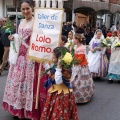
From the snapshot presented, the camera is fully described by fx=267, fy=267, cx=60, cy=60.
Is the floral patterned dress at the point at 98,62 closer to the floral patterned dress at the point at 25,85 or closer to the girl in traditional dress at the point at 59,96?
the floral patterned dress at the point at 25,85

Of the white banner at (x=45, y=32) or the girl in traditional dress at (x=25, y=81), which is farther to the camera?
the girl in traditional dress at (x=25, y=81)

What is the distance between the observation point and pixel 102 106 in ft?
17.1

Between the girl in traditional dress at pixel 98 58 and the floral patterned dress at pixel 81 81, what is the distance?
1.98m

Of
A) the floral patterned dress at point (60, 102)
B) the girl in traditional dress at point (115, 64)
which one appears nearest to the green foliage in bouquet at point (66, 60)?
the floral patterned dress at point (60, 102)

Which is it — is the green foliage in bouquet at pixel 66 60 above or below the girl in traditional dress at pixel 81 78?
above

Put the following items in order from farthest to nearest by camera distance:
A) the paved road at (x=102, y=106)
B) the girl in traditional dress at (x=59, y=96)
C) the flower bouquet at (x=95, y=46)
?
1. the flower bouquet at (x=95, y=46)
2. the paved road at (x=102, y=106)
3. the girl in traditional dress at (x=59, y=96)

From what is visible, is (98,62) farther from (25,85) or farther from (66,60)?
(66,60)

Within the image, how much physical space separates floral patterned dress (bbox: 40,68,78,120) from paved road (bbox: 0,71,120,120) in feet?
3.36

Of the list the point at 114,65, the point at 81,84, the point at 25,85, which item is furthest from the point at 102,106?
the point at 114,65

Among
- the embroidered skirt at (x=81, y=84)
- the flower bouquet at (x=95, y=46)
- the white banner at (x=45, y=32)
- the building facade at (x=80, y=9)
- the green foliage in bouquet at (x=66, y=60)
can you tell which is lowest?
the embroidered skirt at (x=81, y=84)

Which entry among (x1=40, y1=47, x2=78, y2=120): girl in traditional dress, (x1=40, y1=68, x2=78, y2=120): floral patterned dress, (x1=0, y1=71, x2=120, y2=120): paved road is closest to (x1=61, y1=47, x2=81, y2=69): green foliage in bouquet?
Answer: (x1=40, y1=47, x2=78, y2=120): girl in traditional dress

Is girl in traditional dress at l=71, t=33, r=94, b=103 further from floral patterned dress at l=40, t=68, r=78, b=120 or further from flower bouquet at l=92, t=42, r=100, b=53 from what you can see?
flower bouquet at l=92, t=42, r=100, b=53

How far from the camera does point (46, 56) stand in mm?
3674

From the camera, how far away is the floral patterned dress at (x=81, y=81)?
527 centimetres
